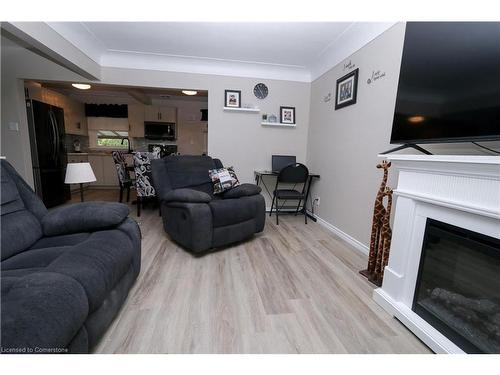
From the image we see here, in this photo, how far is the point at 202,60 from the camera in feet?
10.6

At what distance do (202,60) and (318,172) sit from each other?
7.82 ft

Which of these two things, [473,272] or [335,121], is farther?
[335,121]

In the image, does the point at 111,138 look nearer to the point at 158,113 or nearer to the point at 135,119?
the point at 135,119

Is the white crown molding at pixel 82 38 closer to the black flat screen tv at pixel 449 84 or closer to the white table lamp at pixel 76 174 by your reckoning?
the white table lamp at pixel 76 174

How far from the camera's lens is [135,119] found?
5488mm

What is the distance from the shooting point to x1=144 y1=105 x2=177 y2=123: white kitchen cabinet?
5520mm

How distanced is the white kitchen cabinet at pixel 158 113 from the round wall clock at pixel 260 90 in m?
3.09

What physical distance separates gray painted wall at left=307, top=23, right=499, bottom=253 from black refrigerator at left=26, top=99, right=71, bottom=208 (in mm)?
4327

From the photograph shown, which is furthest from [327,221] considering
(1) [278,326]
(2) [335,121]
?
(1) [278,326]

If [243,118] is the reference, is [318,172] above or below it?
below

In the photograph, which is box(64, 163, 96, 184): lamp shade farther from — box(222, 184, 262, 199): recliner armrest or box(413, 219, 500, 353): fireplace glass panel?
box(413, 219, 500, 353): fireplace glass panel

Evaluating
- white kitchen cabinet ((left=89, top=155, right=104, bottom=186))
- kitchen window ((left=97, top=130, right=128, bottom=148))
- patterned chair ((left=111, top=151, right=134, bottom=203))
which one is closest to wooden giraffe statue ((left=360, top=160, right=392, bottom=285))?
patterned chair ((left=111, top=151, right=134, bottom=203))

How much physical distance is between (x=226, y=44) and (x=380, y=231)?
8.92ft

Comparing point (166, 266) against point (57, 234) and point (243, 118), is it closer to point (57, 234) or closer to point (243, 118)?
point (57, 234)
